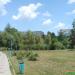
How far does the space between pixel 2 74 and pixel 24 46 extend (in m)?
94.2

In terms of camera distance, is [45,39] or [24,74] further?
[45,39]

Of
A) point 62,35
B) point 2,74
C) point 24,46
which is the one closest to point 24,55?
point 2,74

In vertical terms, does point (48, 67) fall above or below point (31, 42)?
below

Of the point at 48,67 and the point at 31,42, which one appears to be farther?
the point at 31,42

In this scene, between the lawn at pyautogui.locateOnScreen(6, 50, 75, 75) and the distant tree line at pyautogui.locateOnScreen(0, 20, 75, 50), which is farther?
the distant tree line at pyautogui.locateOnScreen(0, 20, 75, 50)

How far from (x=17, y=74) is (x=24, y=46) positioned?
3726 inches

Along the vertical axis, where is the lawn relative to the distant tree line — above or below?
Answer: below

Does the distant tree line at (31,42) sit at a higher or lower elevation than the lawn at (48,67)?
higher

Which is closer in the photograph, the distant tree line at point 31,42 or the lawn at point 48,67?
the lawn at point 48,67

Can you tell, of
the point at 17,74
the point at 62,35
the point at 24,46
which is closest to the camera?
the point at 17,74

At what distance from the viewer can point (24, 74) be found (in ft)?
78.2

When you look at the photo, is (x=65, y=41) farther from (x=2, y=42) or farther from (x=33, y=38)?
(x=2, y=42)

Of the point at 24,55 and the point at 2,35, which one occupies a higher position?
the point at 2,35

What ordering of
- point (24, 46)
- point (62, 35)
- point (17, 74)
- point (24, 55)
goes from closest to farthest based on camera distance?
point (17, 74) < point (24, 55) < point (24, 46) < point (62, 35)
